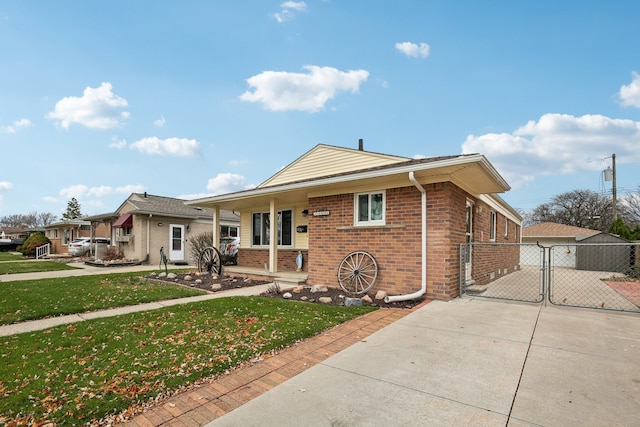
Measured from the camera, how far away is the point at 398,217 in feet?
23.3

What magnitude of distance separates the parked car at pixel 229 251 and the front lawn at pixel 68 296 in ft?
13.2

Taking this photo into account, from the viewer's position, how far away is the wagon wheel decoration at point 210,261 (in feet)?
36.6

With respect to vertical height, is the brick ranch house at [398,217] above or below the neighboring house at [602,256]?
above

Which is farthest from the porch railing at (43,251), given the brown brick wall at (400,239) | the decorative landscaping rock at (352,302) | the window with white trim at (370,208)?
the decorative landscaping rock at (352,302)

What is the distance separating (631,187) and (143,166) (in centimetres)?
4375

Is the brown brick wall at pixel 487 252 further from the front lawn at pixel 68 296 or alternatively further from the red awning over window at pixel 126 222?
the red awning over window at pixel 126 222

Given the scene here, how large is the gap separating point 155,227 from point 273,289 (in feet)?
41.6

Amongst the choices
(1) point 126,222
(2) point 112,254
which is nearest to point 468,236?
(1) point 126,222

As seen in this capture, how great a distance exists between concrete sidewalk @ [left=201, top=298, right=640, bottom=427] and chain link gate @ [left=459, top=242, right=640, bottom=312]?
2171mm

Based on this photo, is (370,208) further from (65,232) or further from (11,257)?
(65,232)

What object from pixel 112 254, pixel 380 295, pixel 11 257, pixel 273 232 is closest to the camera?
pixel 380 295

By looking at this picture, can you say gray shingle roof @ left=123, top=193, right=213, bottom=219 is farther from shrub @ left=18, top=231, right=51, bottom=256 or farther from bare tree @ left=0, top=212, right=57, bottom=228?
bare tree @ left=0, top=212, right=57, bottom=228

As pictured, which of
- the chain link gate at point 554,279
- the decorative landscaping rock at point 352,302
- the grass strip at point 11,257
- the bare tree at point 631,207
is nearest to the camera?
the decorative landscaping rock at point 352,302

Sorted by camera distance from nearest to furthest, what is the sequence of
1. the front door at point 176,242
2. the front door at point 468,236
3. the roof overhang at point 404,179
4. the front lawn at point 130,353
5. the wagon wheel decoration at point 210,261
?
the front lawn at point 130,353 < the roof overhang at point 404,179 < the front door at point 468,236 < the wagon wheel decoration at point 210,261 < the front door at point 176,242
